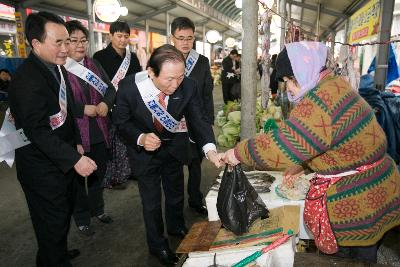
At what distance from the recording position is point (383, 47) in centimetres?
516

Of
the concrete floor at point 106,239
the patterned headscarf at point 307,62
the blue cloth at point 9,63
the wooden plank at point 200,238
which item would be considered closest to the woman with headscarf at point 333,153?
A: the patterned headscarf at point 307,62

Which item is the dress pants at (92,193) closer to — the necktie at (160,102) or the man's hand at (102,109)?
the man's hand at (102,109)

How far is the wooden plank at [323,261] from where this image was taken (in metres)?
1.83

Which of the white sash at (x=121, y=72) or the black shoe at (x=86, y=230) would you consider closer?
the black shoe at (x=86, y=230)

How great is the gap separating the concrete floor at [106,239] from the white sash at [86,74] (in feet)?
5.28

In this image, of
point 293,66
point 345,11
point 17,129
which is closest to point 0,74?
point 17,129

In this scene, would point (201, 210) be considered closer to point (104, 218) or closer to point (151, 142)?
point (104, 218)

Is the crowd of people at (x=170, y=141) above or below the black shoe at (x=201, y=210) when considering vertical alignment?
above

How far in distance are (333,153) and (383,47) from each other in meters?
4.34

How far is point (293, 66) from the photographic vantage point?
1695mm

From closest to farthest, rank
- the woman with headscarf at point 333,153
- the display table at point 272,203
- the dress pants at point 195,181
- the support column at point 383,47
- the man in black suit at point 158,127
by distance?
1. the woman with headscarf at point 333,153
2. the man in black suit at point 158,127
3. the display table at point 272,203
4. the dress pants at point 195,181
5. the support column at point 383,47

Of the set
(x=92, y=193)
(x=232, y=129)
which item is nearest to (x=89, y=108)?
(x=92, y=193)

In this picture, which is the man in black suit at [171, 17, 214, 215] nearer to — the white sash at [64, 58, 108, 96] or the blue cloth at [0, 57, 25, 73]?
the white sash at [64, 58, 108, 96]

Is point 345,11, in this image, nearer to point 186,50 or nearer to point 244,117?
point 244,117
